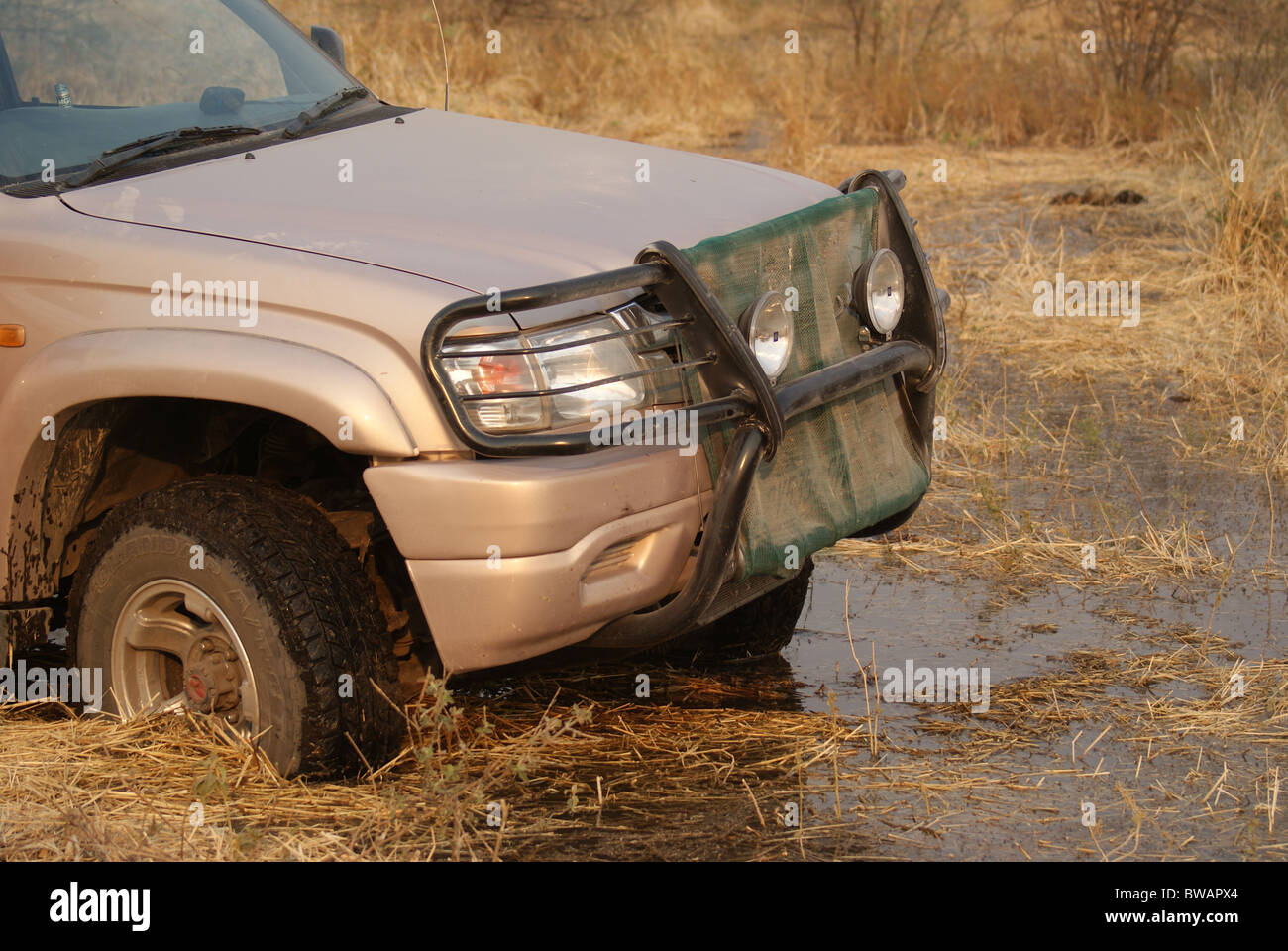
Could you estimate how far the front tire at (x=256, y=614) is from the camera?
10.3ft

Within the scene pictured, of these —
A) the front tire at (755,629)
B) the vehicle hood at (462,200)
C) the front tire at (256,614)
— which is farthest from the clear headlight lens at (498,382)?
the front tire at (755,629)

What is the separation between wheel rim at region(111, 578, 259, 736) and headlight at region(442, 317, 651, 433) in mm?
757

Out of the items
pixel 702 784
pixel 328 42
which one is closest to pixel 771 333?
pixel 702 784

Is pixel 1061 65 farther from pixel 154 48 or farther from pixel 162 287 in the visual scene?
pixel 162 287

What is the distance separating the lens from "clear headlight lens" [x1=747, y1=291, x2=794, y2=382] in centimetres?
316

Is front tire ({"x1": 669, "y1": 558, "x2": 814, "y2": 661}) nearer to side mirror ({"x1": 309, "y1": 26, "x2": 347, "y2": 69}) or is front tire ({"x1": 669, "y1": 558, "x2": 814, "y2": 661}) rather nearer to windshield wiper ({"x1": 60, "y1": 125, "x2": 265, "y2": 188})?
windshield wiper ({"x1": 60, "y1": 125, "x2": 265, "y2": 188})

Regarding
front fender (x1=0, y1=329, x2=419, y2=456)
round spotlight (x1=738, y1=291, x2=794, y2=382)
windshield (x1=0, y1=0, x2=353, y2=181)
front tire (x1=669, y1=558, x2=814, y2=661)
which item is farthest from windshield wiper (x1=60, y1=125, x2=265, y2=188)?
front tire (x1=669, y1=558, x2=814, y2=661)

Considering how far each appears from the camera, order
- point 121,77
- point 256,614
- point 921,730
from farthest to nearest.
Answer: point 121,77 < point 921,730 < point 256,614

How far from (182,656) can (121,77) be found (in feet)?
5.15

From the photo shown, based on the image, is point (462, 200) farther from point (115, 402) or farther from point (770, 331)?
point (115, 402)

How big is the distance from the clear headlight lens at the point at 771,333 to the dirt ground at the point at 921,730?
2.91 ft

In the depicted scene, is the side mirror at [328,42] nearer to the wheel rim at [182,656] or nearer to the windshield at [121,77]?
the windshield at [121,77]

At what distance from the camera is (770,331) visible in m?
3.22

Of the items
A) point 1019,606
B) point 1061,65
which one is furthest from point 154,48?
point 1061,65
